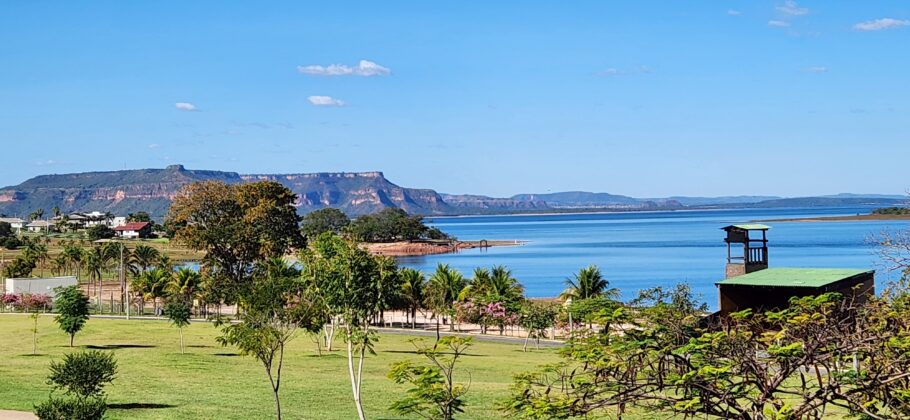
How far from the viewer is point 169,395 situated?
91.6 feet

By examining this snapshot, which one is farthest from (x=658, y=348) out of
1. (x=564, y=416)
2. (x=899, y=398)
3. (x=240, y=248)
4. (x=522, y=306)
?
(x=240, y=248)

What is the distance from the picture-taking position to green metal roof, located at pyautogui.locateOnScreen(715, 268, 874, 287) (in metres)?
37.0

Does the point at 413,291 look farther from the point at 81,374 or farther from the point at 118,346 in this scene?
the point at 81,374

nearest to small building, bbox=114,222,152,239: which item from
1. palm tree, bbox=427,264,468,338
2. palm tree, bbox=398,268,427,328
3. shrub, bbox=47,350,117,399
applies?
palm tree, bbox=398,268,427,328

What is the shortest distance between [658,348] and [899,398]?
2529mm

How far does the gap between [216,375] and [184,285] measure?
121 feet

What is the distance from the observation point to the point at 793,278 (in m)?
38.6

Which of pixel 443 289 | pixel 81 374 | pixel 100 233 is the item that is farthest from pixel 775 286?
pixel 100 233

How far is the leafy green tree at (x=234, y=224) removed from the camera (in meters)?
70.5

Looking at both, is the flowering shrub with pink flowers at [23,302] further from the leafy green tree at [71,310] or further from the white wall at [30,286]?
the leafy green tree at [71,310]

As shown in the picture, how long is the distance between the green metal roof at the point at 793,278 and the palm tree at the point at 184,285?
41089mm

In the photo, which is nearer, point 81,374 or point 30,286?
point 81,374

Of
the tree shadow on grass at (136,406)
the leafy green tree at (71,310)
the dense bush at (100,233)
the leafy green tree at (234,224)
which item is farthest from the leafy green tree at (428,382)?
the dense bush at (100,233)

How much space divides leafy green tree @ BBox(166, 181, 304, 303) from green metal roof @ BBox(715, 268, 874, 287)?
39.2 m
